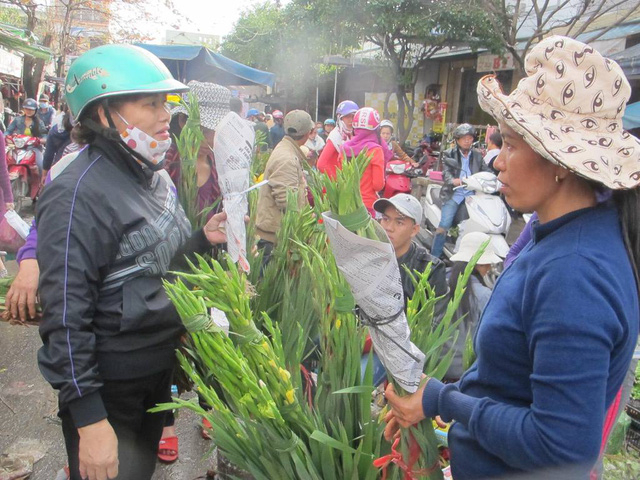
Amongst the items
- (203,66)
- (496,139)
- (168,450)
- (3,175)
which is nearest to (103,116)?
(168,450)

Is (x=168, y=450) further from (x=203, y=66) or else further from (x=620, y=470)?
(x=203, y=66)

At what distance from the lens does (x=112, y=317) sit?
160cm

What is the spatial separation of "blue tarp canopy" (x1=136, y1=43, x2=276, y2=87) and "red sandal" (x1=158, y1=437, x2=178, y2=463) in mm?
6768

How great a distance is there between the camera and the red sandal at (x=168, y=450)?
276 centimetres

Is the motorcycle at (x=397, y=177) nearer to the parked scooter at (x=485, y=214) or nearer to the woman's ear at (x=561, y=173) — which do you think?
the parked scooter at (x=485, y=214)

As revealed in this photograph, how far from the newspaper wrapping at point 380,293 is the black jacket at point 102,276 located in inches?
26.3

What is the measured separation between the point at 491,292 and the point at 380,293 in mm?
607

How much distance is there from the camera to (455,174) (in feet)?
19.3

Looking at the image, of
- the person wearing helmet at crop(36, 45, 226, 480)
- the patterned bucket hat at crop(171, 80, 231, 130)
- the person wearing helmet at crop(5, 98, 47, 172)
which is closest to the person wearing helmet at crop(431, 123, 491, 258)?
the patterned bucket hat at crop(171, 80, 231, 130)

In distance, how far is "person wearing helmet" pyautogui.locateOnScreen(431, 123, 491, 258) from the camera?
18.5ft

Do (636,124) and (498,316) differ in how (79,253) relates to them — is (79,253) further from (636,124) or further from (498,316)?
(636,124)

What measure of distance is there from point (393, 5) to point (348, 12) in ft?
4.30

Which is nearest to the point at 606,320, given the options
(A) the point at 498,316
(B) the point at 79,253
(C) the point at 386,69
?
(A) the point at 498,316

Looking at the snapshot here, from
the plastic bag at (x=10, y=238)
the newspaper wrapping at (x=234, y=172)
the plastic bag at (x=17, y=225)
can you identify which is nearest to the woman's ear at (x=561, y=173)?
the newspaper wrapping at (x=234, y=172)
